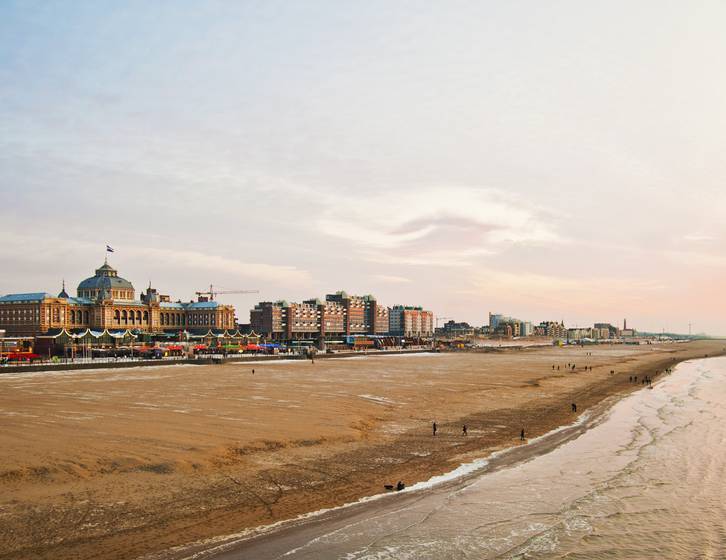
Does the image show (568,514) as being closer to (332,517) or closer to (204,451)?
(332,517)

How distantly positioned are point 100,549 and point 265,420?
67.0ft

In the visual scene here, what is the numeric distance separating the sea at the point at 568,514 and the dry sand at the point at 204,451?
8.64 ft

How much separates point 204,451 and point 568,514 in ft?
51.2

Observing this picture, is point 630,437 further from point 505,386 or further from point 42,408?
point 42,408

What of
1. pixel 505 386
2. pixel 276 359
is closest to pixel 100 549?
pixel 505 386

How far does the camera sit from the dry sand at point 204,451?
59.5ft

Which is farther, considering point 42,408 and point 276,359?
point 276,359

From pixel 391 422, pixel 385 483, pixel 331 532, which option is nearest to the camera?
pixel 331 532

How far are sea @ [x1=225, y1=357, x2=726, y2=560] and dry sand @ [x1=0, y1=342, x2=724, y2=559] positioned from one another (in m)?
2.63

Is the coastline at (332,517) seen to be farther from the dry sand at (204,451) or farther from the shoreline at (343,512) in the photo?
the dry sand at (204,451)

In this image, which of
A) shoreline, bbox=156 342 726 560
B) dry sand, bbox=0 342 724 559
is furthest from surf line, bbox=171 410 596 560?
dry sand, bbox=0 342 724 559

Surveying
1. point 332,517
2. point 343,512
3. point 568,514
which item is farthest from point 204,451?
point 568,514

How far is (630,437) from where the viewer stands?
1412 inches

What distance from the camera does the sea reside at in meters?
17.6
